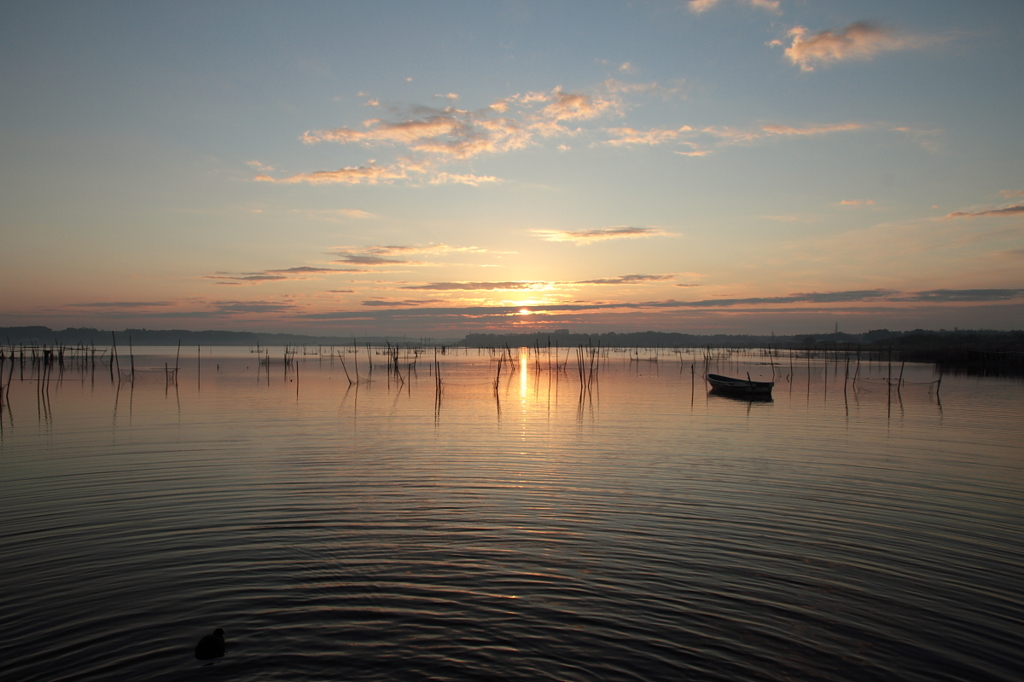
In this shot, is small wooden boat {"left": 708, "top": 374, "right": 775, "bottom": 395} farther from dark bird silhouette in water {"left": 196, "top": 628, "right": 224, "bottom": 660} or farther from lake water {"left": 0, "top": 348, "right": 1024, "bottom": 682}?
dark bird silhouette in water {"left": 196, "top": 628, "right": 224, "bottom": 660}

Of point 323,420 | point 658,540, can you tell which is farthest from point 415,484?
point 323,420

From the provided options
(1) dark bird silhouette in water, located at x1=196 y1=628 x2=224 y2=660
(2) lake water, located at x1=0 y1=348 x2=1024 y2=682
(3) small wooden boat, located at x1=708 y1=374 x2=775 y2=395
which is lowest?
(3) small wooden boat, located at x1=708 y1=374 x2=775 y2=395

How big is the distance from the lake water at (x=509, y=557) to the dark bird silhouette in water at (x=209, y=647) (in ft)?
0.35

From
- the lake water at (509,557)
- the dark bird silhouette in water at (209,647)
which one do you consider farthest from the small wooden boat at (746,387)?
the dark bird silhouette in water at (209,647)

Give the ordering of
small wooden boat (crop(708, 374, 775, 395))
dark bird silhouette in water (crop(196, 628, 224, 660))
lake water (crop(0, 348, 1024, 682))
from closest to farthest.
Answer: dark bird silhouette in water (crop(196, 628, 224, 660)) → lake water (crop(0, 348, 1024, 682)) → small wooden boat (crop(708, 374, 775, 395))

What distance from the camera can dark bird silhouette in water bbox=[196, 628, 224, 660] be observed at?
15.8 feet

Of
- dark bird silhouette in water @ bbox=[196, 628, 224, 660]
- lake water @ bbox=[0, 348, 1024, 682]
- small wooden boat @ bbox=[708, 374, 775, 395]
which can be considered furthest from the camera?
small wooden boat @ bbox=[708, 374, 775, 395]

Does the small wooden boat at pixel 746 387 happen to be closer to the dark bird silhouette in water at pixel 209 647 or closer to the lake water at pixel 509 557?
the lake water at pixel 509 557

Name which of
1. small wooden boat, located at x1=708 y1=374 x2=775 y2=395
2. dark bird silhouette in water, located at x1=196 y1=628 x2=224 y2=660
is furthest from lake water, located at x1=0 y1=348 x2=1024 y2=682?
small wooden boat, located at x1=708 y1=374 x2=775 y2=395

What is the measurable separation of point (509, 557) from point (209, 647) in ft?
10.5

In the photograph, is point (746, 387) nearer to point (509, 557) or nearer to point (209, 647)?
point (509, 557)

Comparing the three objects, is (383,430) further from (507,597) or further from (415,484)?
(507,597)

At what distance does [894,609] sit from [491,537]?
423cm

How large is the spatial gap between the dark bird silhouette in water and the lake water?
106mm
